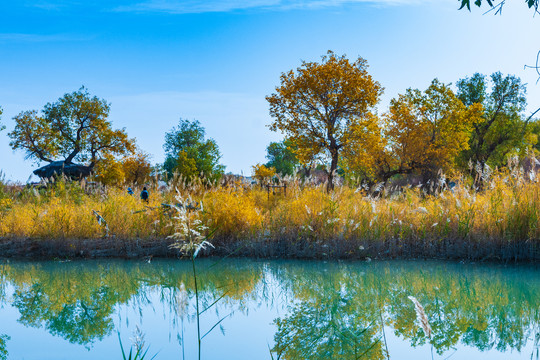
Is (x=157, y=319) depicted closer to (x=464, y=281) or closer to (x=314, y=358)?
(x=314, y=358)

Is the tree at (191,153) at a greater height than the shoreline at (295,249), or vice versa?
the tree at (191,153)

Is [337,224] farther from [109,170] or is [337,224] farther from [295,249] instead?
[109,170]

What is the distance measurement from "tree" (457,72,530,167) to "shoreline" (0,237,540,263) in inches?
873

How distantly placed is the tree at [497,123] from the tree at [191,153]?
1711 cm

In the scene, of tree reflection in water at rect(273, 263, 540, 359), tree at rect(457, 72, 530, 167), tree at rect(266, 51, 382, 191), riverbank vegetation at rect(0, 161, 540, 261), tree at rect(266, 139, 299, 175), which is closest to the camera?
tree reflection in water at rect(273, 263, 540, 359)

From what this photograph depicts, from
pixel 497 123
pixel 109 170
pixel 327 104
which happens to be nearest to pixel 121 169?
pixel 109 170

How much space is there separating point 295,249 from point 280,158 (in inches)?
1499

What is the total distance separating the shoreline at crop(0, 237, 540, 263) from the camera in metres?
8.09

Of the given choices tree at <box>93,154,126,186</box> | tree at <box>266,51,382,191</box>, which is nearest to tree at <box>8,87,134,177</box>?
tree at <box>93,154,126,186</box>

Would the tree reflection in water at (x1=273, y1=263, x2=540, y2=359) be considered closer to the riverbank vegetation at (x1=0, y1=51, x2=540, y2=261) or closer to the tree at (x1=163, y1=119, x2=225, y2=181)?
the riverbank vegetation at (x1=0, y1=51, x2=540, y2=261)

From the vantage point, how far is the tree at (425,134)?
79.2ft

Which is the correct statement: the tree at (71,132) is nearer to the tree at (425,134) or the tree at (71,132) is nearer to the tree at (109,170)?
the tree at (109,170)

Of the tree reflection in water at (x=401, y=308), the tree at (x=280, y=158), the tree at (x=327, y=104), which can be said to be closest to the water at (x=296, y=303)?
the tree reflection in water at (x=401, y=308)

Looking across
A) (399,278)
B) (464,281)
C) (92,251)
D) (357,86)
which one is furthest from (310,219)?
(357,86)
